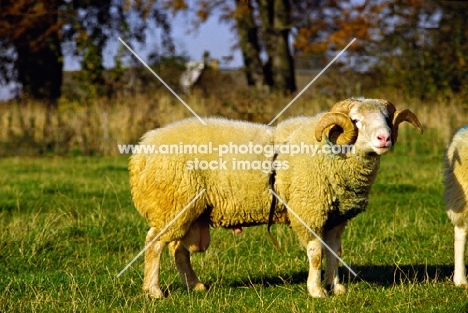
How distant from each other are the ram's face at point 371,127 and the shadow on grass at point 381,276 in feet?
3.76

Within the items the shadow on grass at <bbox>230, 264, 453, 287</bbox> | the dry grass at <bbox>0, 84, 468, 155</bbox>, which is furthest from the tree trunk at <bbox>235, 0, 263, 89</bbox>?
the shadow on grass at <bbox>230, 264, 453, 287</bbox>

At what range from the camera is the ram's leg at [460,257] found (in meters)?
6.45

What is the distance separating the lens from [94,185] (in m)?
12.3

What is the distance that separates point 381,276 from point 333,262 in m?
0.67

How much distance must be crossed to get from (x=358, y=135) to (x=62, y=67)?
2228 cm

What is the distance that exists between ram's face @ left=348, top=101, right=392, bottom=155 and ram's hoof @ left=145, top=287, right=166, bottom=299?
1.93 m

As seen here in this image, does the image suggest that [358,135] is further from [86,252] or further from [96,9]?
[96,9]

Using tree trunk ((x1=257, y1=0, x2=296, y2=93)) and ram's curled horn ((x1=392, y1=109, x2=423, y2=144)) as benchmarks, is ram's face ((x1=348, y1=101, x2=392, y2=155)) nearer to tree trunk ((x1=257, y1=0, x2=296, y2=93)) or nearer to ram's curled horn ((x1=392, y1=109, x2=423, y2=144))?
ram's curled horn ((x1=392, y1=109, x2=423, y2=144))

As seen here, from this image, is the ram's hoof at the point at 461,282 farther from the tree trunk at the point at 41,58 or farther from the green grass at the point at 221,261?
the tree trunk at the point at 41,58

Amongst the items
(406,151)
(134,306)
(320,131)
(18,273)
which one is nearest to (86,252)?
(18,273)

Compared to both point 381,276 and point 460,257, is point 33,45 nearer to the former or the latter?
point 381,276

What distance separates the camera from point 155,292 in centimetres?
625

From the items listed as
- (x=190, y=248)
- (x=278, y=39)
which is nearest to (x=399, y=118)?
(x=190, y=248)

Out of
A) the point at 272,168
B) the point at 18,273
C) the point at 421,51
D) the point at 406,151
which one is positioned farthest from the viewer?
the point at 421,51
